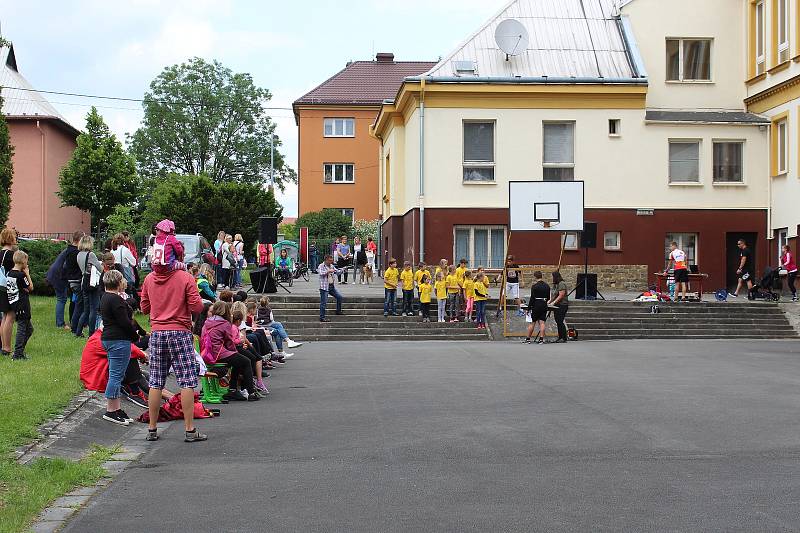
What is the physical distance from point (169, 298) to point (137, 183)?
37.8m

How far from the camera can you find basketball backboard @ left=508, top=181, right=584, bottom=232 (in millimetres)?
28984

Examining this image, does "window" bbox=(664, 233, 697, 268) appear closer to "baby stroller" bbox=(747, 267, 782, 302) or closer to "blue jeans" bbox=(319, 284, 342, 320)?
"baby stroller" bbox=(747, 267, 782, 302)

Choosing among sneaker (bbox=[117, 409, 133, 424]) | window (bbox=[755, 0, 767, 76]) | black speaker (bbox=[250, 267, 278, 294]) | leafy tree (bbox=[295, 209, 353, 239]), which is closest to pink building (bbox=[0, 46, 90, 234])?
leafy tree (bbox=[295, 209, 353, 239])

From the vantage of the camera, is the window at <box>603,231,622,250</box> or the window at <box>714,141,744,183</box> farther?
the window at <box>714,141,744,183</box>

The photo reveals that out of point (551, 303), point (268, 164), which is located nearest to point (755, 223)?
point (551, 303)

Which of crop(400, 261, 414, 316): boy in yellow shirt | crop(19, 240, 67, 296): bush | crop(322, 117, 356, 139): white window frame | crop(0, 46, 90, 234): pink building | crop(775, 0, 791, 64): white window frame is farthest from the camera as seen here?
crop(322, 117, 356, 139): white window frame

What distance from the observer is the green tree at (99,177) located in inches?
1738

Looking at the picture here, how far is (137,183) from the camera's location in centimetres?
4612

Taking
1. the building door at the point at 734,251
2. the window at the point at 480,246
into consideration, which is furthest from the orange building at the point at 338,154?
the building door at the point at 734,251

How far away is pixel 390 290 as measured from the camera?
27750 mm

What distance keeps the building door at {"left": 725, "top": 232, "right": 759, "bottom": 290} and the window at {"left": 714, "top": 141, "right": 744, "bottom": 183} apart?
1.98 meters

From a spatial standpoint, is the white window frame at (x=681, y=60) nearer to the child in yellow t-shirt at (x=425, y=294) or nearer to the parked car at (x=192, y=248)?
the child in yellow t-shirt at (x=425, y=294)

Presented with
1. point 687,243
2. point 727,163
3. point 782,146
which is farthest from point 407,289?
point 782,146

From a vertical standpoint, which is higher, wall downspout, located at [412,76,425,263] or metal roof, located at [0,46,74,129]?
metal roof, located at [0,46,74,129]
